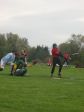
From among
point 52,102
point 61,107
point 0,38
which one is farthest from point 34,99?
point 0,38

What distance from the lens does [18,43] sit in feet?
407

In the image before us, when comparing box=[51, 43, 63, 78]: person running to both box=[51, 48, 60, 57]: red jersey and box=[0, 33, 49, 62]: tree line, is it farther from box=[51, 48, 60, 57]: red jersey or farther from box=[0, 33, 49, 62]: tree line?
box=[0, 33, 49, 62]: tree line

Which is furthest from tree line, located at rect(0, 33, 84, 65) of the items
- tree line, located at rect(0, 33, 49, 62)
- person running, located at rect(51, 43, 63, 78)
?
person running, located at rect(51, 43, 63, 78)

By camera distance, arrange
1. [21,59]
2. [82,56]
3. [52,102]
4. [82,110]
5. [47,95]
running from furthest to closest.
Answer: [82,56] → [21,59] → [47,95] → [52,102] → [82,110]

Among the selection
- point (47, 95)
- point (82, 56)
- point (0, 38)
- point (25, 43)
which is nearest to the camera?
point (47, 95)

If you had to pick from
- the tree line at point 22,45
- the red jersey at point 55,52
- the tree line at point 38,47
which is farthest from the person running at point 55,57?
the tree line at point 22,45


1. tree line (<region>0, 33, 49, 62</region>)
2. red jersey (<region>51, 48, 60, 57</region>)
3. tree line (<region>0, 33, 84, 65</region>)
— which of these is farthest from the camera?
tree line (<region>0, 33, 49, 62</region>)

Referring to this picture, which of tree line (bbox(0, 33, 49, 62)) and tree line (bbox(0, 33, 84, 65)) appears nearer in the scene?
tree line (bbox(0, 33, 84, 65))

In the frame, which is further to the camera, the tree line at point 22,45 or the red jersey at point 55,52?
the tree line at point 22,45

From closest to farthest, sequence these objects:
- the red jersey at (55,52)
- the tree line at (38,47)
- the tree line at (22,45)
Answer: the red jersey at (55,52) < the tree line at (38,47) < the tree line at (22,45)

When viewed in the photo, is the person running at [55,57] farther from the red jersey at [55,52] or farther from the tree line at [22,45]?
the tree line at [22,45]

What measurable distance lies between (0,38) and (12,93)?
108230 millimetres

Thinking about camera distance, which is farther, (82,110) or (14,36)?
(14,36)

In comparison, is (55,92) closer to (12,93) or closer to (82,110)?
(12,93)
